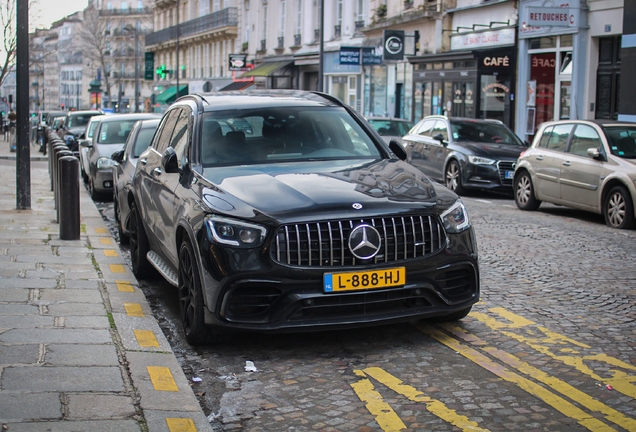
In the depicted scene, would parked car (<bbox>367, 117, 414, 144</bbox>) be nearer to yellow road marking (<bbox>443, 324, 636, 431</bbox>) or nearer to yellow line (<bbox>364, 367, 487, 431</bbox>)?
yellow road marking (<bbox>443, 324, 636, 431</bbox>)

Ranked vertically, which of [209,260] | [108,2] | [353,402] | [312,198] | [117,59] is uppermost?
[108,2]

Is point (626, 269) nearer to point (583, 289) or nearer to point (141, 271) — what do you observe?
point (583, 289)

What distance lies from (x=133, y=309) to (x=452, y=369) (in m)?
2.58

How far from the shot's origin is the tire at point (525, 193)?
15602 millimetres

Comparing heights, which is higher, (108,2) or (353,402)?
(108,2)

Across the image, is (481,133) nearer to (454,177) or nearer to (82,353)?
(454,177)

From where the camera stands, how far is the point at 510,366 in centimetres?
559

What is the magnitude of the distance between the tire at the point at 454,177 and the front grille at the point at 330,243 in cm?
1317

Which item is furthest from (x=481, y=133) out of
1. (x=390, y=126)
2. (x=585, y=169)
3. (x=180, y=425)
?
(x=180, y=425)

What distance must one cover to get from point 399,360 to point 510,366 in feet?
2.19

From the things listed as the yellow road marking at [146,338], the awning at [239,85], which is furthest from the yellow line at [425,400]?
the awning at [239,85]

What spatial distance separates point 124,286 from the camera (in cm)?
789

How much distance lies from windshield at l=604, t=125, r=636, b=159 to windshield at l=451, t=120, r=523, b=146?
5740mm

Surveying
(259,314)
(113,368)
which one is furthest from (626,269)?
(113,368)
